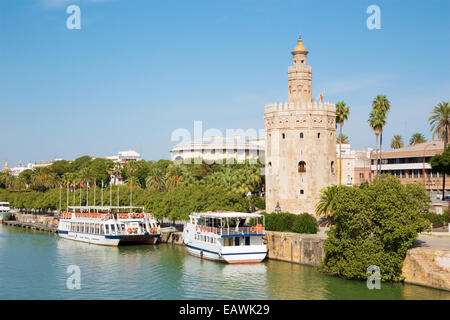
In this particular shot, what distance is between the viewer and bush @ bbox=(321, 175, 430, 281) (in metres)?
37.4

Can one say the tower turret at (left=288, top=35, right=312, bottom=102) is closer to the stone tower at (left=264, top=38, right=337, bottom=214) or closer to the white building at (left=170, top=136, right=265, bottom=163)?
the stone tower at (left=264, top=38, right=337, bottom=214)

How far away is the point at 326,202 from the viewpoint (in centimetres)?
5278

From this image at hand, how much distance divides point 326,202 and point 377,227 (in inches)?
582

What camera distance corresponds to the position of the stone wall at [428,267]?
35094 millimetres

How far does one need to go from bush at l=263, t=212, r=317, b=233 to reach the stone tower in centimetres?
298

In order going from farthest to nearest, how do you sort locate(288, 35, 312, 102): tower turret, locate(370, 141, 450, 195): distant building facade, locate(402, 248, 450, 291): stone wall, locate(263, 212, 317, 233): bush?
1. locate(370, 141, 450, 195): distant building facade
2. locate(288, 35, 312, 102): tower turret
3. locate(263, 212, 317, 233): bush
4. locate(402, 248, 450, 291): stone wall

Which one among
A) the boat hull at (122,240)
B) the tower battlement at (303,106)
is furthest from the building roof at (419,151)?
the boat hull at (122,240)

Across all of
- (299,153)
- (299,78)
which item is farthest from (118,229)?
(299,78)

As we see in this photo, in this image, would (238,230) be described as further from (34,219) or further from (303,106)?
(34,219)

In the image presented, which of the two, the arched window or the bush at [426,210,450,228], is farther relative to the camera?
the arched window

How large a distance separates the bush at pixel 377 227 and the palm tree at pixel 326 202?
12.3 metres

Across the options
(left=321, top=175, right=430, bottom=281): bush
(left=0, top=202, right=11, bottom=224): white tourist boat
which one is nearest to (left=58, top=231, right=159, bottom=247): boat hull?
(left=321, top=175, right=430, bottom=281): bush
